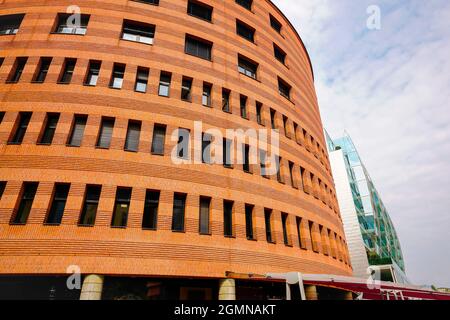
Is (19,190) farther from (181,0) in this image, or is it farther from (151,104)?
(181,0)

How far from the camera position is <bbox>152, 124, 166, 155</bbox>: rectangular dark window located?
14.3 m

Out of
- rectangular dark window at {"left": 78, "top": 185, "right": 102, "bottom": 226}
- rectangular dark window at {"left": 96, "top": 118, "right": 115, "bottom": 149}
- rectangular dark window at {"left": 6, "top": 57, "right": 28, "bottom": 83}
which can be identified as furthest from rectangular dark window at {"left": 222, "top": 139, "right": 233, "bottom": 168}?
rectangular dark window at {"left": 6, "top": 57, "right": 28, "bottom": 83}

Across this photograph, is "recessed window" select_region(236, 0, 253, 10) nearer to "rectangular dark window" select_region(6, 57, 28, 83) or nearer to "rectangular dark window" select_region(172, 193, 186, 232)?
"rectangular dark window" select_region(6, 57, 28, 83)

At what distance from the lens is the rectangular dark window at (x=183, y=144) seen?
1447cm

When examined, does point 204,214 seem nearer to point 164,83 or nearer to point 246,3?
point 164,83

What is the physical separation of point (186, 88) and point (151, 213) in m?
8.15

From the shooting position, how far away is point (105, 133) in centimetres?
1388

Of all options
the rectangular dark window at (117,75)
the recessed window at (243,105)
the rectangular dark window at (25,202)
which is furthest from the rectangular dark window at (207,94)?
the rectangular dark window at (25,202)

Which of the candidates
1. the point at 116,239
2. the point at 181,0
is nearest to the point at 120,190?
the point at 116,239

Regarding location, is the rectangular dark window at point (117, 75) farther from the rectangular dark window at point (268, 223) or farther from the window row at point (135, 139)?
the rectangular dark window at point (268, 223)

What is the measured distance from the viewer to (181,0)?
18469mm

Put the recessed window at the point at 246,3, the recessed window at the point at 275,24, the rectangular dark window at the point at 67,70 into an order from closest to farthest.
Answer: the rectangular dark window at the point at 67,70 → the recessed window at the point at 246,3 → the recessed window at the point at 275,24

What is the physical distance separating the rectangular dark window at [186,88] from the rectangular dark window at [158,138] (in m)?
2.80

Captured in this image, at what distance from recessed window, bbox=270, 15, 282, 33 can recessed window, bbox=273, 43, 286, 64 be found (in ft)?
7.50
